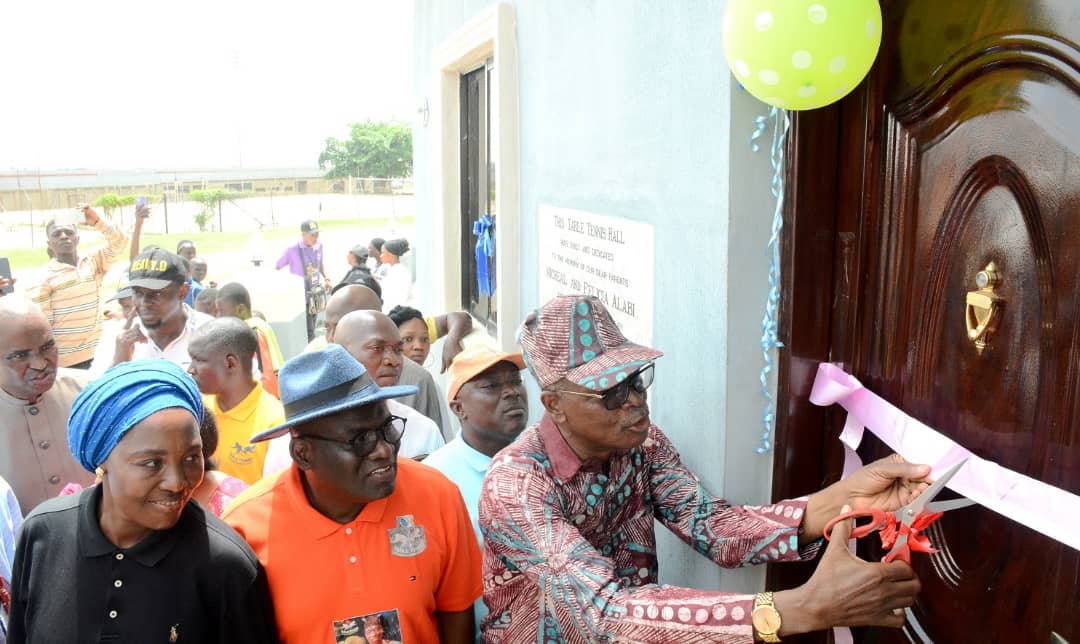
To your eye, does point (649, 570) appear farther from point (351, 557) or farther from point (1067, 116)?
point (1067, 116)

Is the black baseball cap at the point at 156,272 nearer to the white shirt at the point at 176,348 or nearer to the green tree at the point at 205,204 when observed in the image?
the white shirt at the point at 176,348

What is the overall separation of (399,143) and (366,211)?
3.55 metres

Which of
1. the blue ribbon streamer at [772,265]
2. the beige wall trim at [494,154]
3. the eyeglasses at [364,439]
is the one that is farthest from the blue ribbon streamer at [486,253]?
the eyeglasses at [364,439]

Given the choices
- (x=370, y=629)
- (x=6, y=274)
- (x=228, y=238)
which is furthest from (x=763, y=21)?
(x=228, y=238)

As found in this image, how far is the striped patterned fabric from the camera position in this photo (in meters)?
6.76

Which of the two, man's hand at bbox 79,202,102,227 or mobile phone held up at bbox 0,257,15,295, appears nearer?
mobile phone held up at bbox 0,257,15,295

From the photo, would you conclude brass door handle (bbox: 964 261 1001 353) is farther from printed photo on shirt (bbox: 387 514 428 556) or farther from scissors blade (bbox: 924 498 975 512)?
printed photo on shirt (bbox: 387 514 428 556)

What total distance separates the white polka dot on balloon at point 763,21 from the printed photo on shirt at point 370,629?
5.72 ft

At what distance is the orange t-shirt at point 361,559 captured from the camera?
221 centimetres

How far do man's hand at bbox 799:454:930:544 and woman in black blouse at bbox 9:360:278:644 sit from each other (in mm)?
1465

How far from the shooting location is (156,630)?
2.01 metres

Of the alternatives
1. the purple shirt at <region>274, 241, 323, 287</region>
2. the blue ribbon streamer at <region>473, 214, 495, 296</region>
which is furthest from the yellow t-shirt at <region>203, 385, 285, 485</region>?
the purple shirt at <region>274, 241, 323, 287</region>

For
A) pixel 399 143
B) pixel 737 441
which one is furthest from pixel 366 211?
pixel 737 441

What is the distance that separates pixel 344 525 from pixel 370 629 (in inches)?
11.1
